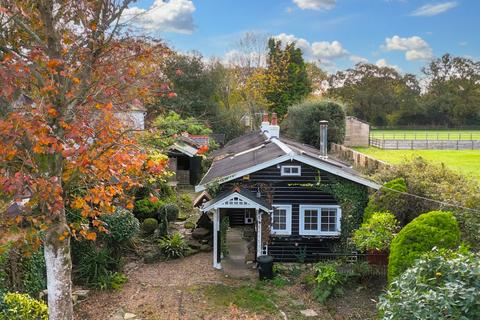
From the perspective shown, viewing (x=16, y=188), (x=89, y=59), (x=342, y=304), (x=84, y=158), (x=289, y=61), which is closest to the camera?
(x=16, y=188)

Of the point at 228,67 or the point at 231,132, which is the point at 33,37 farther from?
the point at 228,67

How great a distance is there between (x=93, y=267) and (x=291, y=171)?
7194 millimetres

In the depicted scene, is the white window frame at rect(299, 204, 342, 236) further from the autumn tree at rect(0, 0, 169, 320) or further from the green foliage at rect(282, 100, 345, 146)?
the green foliage at rect(282, 100, 345, 146)

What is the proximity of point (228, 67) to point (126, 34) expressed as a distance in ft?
136

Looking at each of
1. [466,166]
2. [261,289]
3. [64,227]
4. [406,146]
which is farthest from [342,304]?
[406,146]

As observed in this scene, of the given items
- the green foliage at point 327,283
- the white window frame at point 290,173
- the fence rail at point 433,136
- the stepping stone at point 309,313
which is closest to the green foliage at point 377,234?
the green foliage at point 327,283

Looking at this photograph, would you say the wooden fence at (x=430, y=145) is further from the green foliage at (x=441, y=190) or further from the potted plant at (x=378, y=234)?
the potted plant at (x=378, y=234)

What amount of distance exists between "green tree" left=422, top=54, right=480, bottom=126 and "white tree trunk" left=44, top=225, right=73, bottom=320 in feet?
239

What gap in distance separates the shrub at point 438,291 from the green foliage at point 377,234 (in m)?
5.78

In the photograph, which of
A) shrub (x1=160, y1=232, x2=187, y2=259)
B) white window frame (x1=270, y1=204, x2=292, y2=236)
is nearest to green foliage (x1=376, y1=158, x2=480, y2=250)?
white window frame (x1=270, y1=204, x2=292, y2=236)

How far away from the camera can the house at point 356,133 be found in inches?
1791

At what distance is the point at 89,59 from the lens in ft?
23.3

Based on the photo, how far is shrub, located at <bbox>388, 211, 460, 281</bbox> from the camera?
913 centimetres

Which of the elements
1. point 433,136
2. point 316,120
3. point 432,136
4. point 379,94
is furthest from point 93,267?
point 379,94
